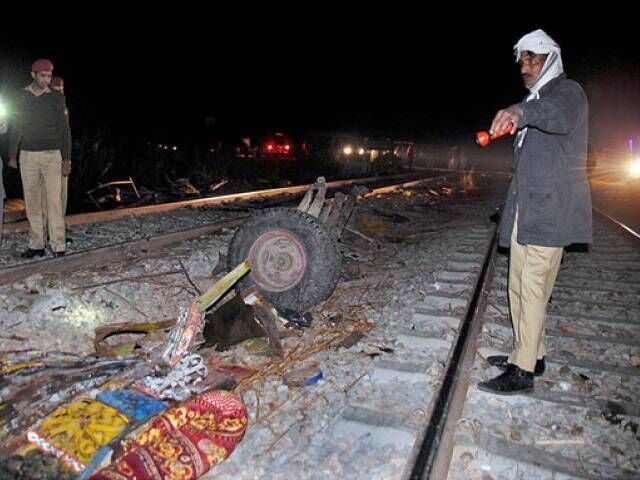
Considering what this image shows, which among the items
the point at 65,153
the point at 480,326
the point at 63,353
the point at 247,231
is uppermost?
the point at 65,153

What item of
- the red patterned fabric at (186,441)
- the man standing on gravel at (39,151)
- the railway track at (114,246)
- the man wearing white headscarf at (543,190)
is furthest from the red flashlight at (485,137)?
the man standing on gravel at (39,151)

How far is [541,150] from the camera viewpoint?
2.98 meters

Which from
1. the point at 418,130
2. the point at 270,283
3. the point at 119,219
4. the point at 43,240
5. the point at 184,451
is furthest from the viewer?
the point at 418,130

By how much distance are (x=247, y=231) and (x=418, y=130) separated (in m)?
60.5

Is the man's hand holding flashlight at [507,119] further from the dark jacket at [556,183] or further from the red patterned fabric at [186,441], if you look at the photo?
the red patterned fabric at [186,441]

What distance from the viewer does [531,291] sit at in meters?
3.12

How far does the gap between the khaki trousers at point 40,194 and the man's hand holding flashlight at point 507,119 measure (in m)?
5.12

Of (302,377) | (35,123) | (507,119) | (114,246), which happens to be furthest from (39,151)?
(507,119)

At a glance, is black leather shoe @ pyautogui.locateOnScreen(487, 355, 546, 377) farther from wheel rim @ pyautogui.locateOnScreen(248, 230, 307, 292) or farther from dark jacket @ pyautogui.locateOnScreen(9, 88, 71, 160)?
dark jacket @ pyautogui.locateOnScreen(9, 88, 71, 160)

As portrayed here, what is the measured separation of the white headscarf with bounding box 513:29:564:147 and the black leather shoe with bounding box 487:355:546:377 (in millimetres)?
1875

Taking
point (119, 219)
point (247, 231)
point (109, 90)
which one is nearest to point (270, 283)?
point (247, 231)

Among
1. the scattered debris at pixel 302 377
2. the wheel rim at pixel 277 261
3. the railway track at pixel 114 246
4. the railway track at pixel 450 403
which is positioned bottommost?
the scattered debris at pixel 302 377

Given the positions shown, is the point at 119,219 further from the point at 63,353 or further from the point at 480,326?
the point at 480,326

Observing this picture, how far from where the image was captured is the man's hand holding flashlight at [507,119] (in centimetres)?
262
